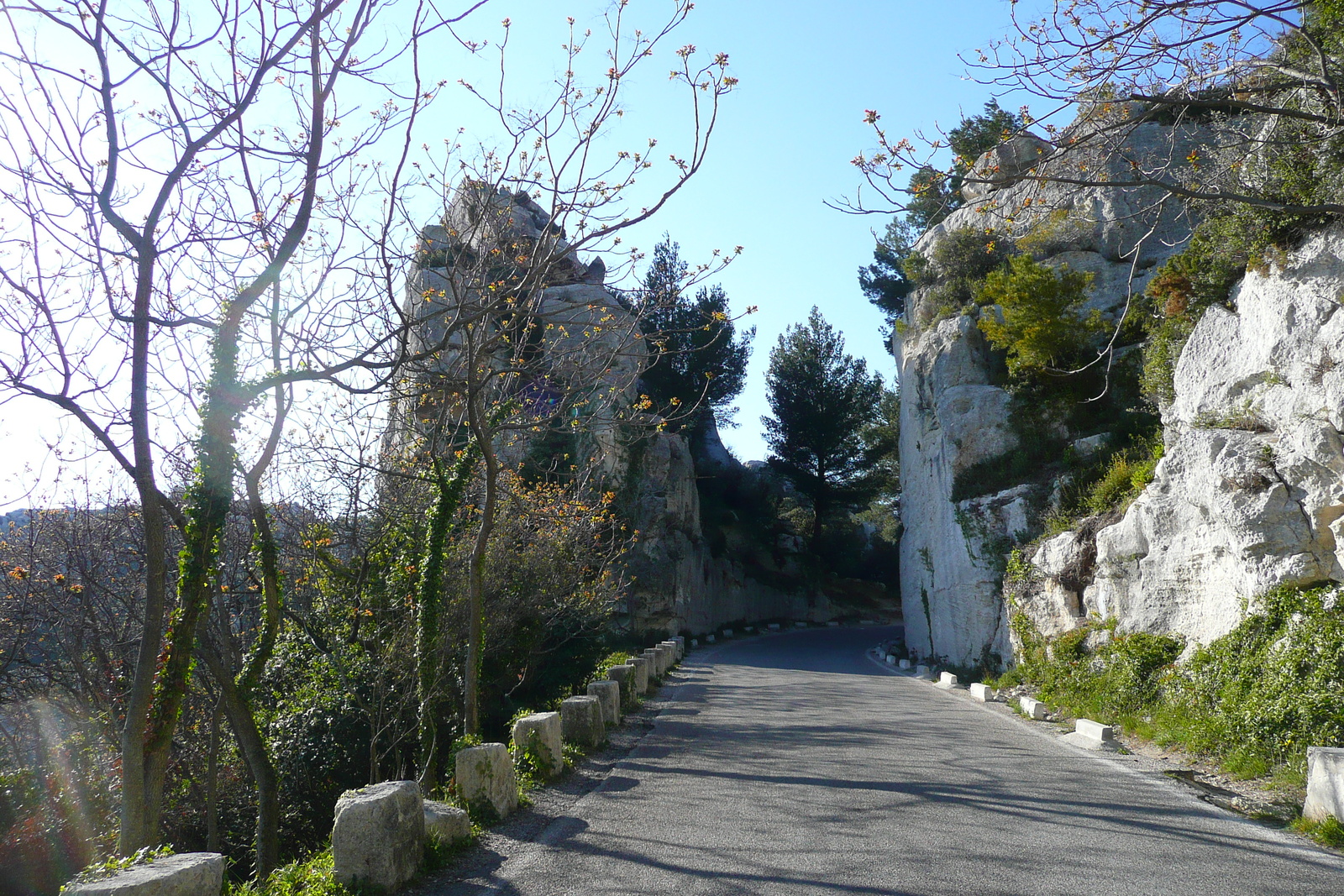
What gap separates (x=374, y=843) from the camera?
16.5ft

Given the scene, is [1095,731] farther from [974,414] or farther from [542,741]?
[974,414]

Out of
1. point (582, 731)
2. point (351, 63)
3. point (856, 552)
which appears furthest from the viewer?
point (856, 552)

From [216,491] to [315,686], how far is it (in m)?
4.51

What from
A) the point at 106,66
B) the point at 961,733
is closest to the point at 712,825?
the point at 961,733

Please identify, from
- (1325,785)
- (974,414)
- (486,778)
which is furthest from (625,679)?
(974,414)

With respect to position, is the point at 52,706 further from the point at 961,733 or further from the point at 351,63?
the point at 961,733

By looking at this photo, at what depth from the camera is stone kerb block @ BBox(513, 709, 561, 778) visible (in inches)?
312

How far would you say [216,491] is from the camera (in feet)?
20.1

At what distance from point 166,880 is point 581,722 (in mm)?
5747

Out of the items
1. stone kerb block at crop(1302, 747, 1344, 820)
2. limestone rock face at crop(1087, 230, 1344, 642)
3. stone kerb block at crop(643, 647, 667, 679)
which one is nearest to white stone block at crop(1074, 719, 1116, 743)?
limestone rock face at crop(1087, 230, 1344, 642)

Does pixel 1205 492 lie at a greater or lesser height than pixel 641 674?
greater

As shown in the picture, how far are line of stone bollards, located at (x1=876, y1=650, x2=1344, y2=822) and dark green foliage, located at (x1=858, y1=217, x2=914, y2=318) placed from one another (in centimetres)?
2465

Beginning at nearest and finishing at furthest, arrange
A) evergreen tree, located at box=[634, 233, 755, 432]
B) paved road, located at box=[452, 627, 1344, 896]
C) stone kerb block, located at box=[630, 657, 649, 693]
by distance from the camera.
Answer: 1. paved road, located at box=[452, 627, 1344, 896]
2. stone kerb block, located at box=[630, 657, 649, 693]
3. evergreen tree, located at box=[634, 233, 755, 432]

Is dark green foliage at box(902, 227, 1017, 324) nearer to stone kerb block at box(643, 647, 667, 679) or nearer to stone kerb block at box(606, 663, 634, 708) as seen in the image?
stone kerb block at box(643, 647, 667, 679)
